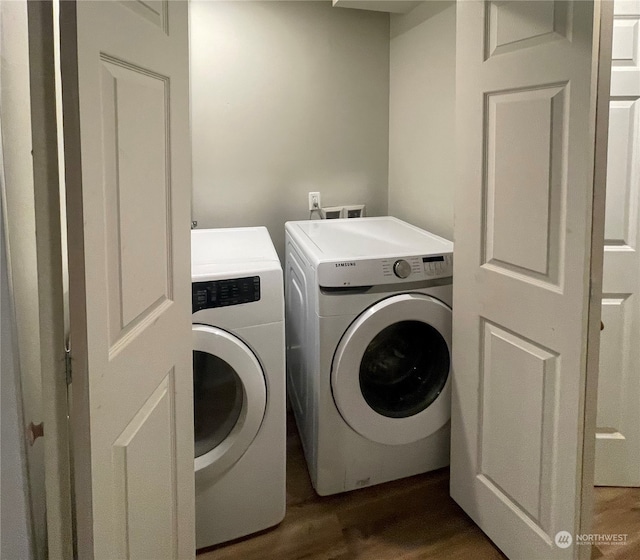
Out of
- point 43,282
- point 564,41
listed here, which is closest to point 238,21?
point 564,41

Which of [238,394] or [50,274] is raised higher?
[50,274]

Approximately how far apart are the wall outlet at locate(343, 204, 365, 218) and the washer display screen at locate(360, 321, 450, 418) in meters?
0.93

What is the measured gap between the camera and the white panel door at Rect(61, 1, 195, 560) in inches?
29.7

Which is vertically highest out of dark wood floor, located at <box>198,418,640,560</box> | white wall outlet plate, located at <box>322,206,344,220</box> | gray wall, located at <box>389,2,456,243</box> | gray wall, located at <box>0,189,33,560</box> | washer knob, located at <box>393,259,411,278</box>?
gray wall, located at <box>389,2,456,243</box>

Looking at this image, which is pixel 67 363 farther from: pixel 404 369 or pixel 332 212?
pixel 332 212

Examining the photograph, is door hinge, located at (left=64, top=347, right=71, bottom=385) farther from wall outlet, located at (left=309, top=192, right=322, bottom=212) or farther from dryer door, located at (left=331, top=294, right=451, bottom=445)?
wall outlet, located at (left=309, top=192, right=322, bottom=212)

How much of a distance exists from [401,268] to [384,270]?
0.06 metres

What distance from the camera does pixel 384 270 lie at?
1.76 m

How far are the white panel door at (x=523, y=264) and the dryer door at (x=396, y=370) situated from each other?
0.14 meters

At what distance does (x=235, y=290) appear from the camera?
5.11 ft

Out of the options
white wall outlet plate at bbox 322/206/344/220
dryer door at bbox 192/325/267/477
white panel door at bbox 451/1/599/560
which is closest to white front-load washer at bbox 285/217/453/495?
white panel door at bbox 451/1/599/560

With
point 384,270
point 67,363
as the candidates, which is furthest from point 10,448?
point 384,270

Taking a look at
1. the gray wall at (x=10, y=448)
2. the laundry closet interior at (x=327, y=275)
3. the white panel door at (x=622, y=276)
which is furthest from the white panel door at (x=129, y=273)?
the white panel door at (x=622, y=276)

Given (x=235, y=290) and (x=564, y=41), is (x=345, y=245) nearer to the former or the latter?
(x=235, y=290)
